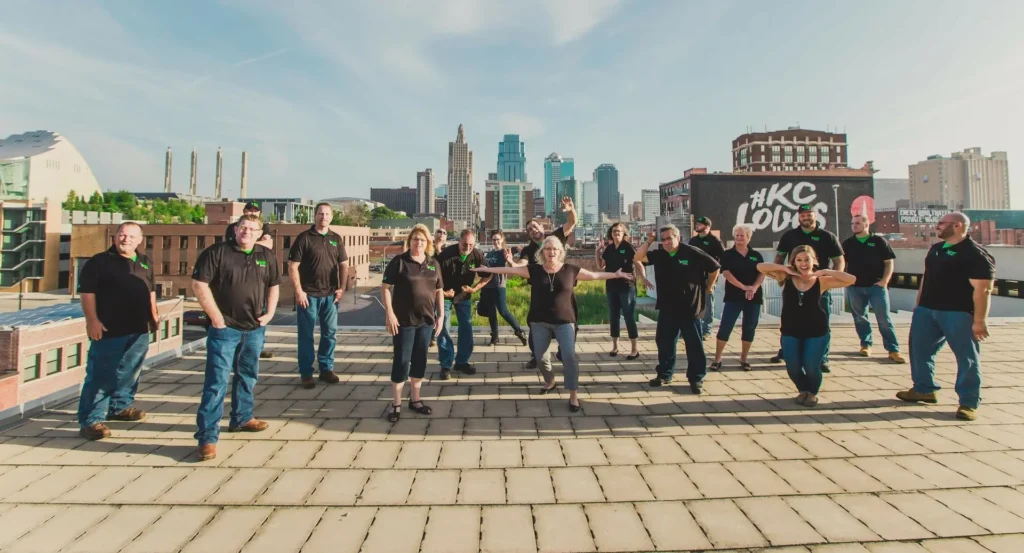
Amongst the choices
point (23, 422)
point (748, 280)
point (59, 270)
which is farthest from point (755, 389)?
point (59, 270)

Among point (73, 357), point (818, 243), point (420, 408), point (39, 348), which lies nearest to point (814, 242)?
point (818, 243)

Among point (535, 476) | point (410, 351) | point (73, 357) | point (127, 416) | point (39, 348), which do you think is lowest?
point (73, 357)

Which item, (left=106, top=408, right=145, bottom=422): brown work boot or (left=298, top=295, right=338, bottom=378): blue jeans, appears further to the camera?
(left=298, top=295, right=338, bottom=378): blue jeans

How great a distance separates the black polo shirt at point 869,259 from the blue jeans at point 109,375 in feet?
25.8

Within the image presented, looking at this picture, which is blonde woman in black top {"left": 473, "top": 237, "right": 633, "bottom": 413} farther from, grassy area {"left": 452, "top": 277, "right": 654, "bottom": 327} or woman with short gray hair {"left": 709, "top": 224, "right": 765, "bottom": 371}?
grassy area {"left": 452, "top": 277, "right": 654, "bottom": 327}

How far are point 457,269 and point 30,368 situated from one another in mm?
33773

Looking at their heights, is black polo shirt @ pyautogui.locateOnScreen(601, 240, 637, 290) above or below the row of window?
above

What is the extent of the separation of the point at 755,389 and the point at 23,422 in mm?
6734

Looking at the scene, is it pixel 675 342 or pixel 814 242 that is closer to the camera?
pixel 675 342

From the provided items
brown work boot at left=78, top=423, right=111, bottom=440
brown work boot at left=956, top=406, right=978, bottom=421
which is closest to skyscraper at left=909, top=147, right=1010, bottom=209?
brown work boot at left=956, top=406, right=978, bottom=421

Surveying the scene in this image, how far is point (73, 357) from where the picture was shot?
2875 cm

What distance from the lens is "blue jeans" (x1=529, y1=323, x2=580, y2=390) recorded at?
4.23 metres

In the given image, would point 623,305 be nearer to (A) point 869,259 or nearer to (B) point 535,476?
(A) point 869,259

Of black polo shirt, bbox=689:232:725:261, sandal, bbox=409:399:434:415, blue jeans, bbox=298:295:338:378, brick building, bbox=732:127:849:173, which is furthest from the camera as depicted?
brick building, bbox=732:127:849:173
